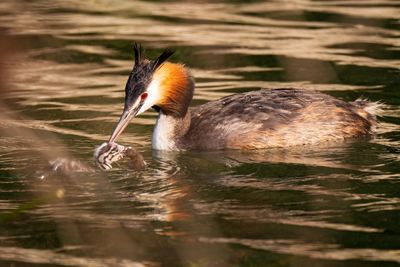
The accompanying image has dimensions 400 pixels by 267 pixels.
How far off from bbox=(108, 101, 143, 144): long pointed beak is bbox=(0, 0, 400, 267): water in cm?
30

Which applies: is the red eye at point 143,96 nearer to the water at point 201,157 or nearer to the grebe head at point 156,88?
the grebe head at point 156,88

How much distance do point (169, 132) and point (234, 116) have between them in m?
0.68

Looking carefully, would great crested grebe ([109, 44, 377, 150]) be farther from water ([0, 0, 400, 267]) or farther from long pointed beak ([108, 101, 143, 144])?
water ([0, 0, 400, 267])

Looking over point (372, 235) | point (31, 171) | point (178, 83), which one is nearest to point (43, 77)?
point (178, 83)

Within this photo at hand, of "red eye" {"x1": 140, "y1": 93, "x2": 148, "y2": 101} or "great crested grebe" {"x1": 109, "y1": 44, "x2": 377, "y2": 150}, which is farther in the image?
"great crested grebe" {"x1": 109, "y1": 44, "x2": 377, "y2": 150}

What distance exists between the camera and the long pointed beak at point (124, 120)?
381 inches

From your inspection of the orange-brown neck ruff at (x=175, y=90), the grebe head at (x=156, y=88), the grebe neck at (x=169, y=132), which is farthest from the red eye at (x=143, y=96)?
the grebe neck at (x=169, y=132)

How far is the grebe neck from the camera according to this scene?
34.0ft

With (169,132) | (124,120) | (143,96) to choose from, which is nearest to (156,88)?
(143,96)

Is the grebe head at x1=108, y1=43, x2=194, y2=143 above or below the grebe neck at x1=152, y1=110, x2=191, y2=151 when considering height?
above

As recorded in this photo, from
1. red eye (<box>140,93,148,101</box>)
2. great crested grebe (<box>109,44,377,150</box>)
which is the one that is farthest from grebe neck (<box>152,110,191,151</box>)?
red eye (<box>140,93,148,101</box>)

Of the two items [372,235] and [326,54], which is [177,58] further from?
[372,235]

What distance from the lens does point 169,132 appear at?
10.4 metres

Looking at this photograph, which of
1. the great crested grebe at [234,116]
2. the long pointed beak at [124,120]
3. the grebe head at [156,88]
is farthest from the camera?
the great crested grebe at [234,116]
